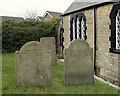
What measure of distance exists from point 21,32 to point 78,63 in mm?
10751

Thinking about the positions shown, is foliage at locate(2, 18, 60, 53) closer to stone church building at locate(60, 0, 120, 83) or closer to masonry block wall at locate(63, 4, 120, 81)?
stone church building at locate(60, 0, 120, 83)

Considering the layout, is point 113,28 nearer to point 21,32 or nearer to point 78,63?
point 78,63


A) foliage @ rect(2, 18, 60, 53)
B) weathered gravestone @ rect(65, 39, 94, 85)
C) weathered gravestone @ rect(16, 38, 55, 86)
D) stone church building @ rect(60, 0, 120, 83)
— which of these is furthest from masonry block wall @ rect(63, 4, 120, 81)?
foliage @ rect(2, 18, 60, 53)

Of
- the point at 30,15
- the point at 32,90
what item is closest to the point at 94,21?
the point at 32,90

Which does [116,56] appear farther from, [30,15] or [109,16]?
[30,15]

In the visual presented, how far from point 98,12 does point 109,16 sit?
1163mm

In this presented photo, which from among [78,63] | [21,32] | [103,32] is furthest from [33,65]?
[21,32]

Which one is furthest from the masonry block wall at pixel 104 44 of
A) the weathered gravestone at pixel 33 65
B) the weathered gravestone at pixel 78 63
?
the weathered gravestone at pixel 33 65

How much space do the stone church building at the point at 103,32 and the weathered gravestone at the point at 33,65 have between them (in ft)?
11.2

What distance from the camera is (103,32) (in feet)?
26.9

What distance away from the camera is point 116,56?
713 cm

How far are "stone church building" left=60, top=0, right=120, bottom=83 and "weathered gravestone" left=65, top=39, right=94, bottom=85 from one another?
5.44 ft

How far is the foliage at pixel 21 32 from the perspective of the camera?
1516 cm

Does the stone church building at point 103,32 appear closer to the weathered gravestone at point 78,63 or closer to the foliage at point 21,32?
the weathered gravestone at point 78,63
